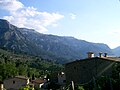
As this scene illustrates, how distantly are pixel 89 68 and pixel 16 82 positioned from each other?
39.9m

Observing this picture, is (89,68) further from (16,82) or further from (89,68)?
(16,82)

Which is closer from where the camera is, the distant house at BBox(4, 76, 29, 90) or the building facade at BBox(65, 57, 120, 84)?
the building facade at BBox(65, 57, 120, 84)

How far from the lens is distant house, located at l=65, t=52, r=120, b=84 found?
46763mm

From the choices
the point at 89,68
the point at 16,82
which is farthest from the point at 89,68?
the point at 16,82

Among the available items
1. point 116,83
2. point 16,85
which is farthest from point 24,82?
point 116,83

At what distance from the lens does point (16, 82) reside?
84688mm

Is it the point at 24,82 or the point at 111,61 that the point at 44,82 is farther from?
the point at 111,61

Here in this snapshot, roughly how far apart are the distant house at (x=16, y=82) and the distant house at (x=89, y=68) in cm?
3285

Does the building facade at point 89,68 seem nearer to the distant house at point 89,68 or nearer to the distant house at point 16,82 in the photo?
the distant house at point 89,68

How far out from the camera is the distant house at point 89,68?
4676cm

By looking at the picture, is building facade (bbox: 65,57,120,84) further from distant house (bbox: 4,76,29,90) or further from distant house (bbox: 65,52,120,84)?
distant house (bbox: 4,76,29,90)

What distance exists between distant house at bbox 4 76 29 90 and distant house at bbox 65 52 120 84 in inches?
1293

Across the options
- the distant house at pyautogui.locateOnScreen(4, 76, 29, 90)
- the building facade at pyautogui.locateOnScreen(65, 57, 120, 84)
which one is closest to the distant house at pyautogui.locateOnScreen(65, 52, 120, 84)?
the building facade at pyautogui.locateOnScreen(65, 57, 120, 84)

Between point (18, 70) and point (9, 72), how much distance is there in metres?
8.14
